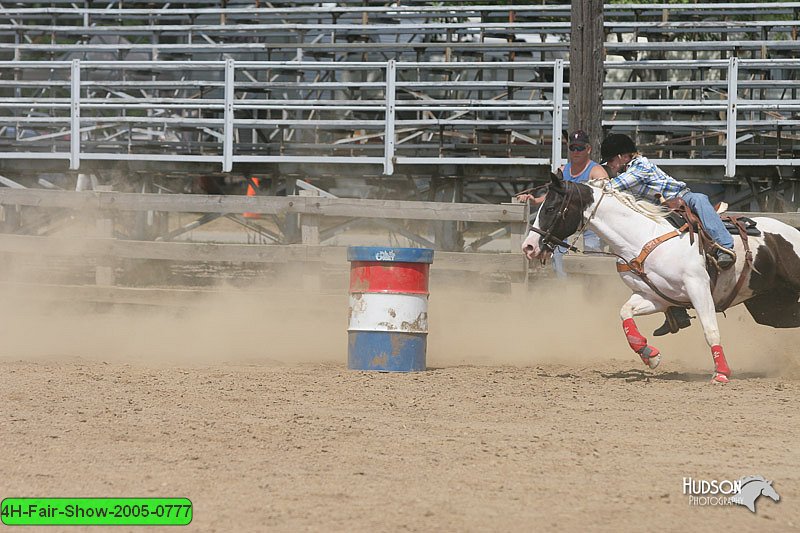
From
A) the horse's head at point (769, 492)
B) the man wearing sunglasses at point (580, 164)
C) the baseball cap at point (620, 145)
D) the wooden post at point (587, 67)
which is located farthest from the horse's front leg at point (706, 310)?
the wooden post at point (587, 67)

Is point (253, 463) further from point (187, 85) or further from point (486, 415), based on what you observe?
point (187, 85)

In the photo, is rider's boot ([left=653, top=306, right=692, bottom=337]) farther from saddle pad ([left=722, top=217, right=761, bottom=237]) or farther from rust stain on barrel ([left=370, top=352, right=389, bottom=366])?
rust stain on barrel ([left=370, top=352, right=389, bottom=366])

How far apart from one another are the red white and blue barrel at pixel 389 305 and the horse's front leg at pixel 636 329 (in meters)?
1.73

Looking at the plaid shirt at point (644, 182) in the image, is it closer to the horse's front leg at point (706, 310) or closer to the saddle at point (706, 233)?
the saddle at point (706, 233)

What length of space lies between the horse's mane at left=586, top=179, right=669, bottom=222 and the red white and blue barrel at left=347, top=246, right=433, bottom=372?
61.4 inches

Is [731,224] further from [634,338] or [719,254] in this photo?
[634,338]

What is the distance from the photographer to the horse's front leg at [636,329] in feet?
29.7

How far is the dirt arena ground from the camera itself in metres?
4.87

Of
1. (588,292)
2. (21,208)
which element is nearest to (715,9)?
(588,292)

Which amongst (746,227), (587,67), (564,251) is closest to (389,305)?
(564,251)

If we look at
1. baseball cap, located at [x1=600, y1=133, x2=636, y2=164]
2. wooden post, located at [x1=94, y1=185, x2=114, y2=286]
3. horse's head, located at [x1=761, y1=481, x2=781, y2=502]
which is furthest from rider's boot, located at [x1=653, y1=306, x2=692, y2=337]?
wooden post, located at [x1=94, y1=185, x2=114, y2=286]

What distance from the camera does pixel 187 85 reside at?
57.1 feet

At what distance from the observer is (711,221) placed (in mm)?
8891

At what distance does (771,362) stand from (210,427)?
5838 millimetres
